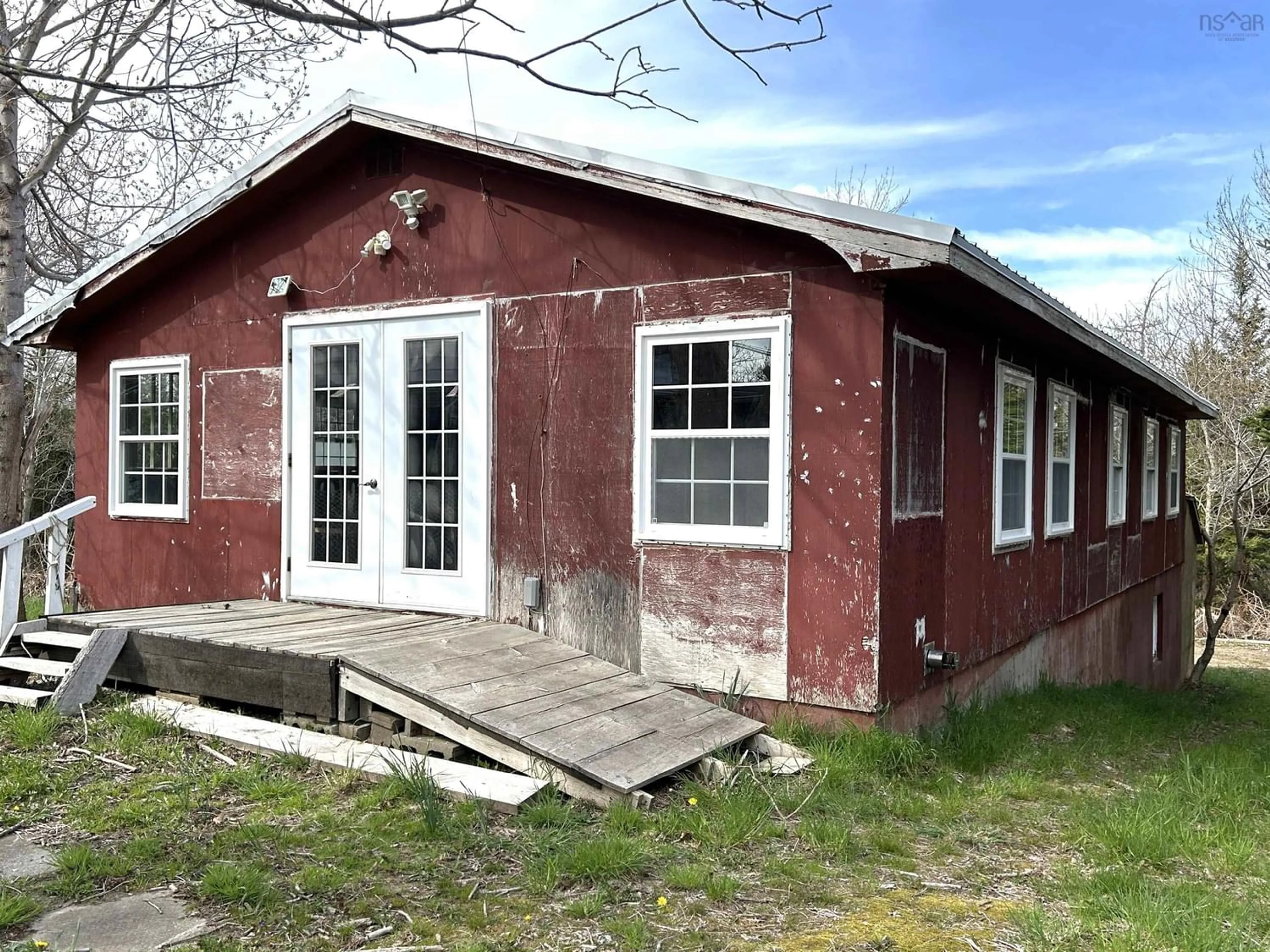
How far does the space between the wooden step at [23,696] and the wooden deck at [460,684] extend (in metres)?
0.46

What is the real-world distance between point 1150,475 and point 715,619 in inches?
425

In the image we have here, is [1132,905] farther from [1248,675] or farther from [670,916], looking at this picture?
[1248,675]

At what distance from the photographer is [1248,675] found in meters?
17.5

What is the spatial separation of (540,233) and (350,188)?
6.16 feet

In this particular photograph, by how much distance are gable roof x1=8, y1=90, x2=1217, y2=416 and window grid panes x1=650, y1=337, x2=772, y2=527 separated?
0.84 meters

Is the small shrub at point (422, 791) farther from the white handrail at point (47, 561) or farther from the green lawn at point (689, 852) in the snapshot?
the white handrail at point (47, 561)

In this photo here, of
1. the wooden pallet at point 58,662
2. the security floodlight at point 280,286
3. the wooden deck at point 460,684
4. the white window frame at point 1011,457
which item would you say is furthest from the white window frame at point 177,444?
the white window frame at point 1011,457

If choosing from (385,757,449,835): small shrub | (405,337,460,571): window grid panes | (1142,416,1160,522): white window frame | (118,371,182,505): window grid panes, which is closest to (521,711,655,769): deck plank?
(385,757,449,835): small shrub

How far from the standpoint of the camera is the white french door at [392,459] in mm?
7523

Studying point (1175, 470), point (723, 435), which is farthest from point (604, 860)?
point (1175, 470)

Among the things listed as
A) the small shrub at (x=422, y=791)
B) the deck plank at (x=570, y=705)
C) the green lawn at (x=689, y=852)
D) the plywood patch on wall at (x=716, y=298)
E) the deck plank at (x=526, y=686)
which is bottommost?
the green lawn at (x=689, y=852)

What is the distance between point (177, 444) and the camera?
29.9ft

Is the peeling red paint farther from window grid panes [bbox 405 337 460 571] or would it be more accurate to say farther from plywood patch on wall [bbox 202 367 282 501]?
plywood patch on wall [bbox 202 367 282 501]

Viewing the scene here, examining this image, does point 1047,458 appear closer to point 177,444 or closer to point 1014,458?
point 1014,458
